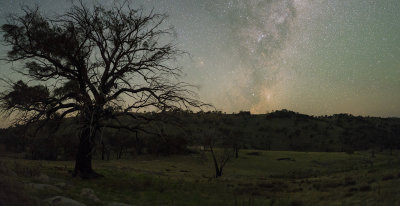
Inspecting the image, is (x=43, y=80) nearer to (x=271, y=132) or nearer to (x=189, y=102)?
(x=189, y=102)

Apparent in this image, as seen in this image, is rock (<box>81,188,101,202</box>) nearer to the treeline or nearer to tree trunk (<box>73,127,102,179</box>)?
tree trunk (<box>73,127,102,179</box>)

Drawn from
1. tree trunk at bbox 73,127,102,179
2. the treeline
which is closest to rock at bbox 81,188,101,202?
tree trunk at bbox 73,127,102,179

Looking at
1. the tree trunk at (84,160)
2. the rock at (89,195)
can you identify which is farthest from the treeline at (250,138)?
the rock at (89,195)

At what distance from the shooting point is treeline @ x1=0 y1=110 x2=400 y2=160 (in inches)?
2339

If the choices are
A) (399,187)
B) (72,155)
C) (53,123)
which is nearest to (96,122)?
(53,123)

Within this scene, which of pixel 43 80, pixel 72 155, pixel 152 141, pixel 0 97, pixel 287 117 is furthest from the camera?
pixel 287 117

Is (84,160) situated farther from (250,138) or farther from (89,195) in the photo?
(250,138)

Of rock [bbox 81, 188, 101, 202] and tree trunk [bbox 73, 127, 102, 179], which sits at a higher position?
tree trunk [bbox 73, 127, 102, 179]

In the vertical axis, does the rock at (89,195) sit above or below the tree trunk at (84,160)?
below

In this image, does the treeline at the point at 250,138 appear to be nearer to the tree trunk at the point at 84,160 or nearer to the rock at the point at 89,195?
the tree trunk at the point at 84,160

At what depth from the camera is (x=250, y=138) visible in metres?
110

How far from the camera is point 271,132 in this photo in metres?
116

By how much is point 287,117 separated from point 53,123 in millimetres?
125593

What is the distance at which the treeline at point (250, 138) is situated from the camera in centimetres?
5941
